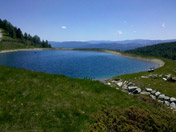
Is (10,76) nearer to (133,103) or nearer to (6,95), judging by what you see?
(6,95)

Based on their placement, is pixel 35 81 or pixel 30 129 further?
pixel 35 81

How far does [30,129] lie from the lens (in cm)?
516

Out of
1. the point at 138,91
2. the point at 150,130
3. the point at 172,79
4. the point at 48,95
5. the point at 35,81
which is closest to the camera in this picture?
the point at 150,130

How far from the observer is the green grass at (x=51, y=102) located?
18.3 ft

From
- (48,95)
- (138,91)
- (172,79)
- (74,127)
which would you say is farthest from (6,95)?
(172,79)

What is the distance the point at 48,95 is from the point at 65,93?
1.27 meters

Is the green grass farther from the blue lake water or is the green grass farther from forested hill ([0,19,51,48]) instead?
forested hill ([0,19,51,48])

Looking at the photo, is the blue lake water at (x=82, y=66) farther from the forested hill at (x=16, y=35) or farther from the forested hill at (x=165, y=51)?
the forested hill at (x=16, y=35)

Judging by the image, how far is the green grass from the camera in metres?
5.59

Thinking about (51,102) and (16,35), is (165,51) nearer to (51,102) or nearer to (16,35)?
(51,102)

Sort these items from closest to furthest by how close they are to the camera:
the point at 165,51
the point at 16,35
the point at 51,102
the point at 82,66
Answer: the point at 51,102 < the point at 82,66 < the point at 165,51 < the point at 16,35

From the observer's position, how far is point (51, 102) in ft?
24.7

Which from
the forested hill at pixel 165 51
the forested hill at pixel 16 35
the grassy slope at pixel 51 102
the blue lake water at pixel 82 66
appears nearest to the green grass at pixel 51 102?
the grassy slope at pixel 51 102

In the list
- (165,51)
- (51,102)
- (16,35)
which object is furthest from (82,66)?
(16,35)
